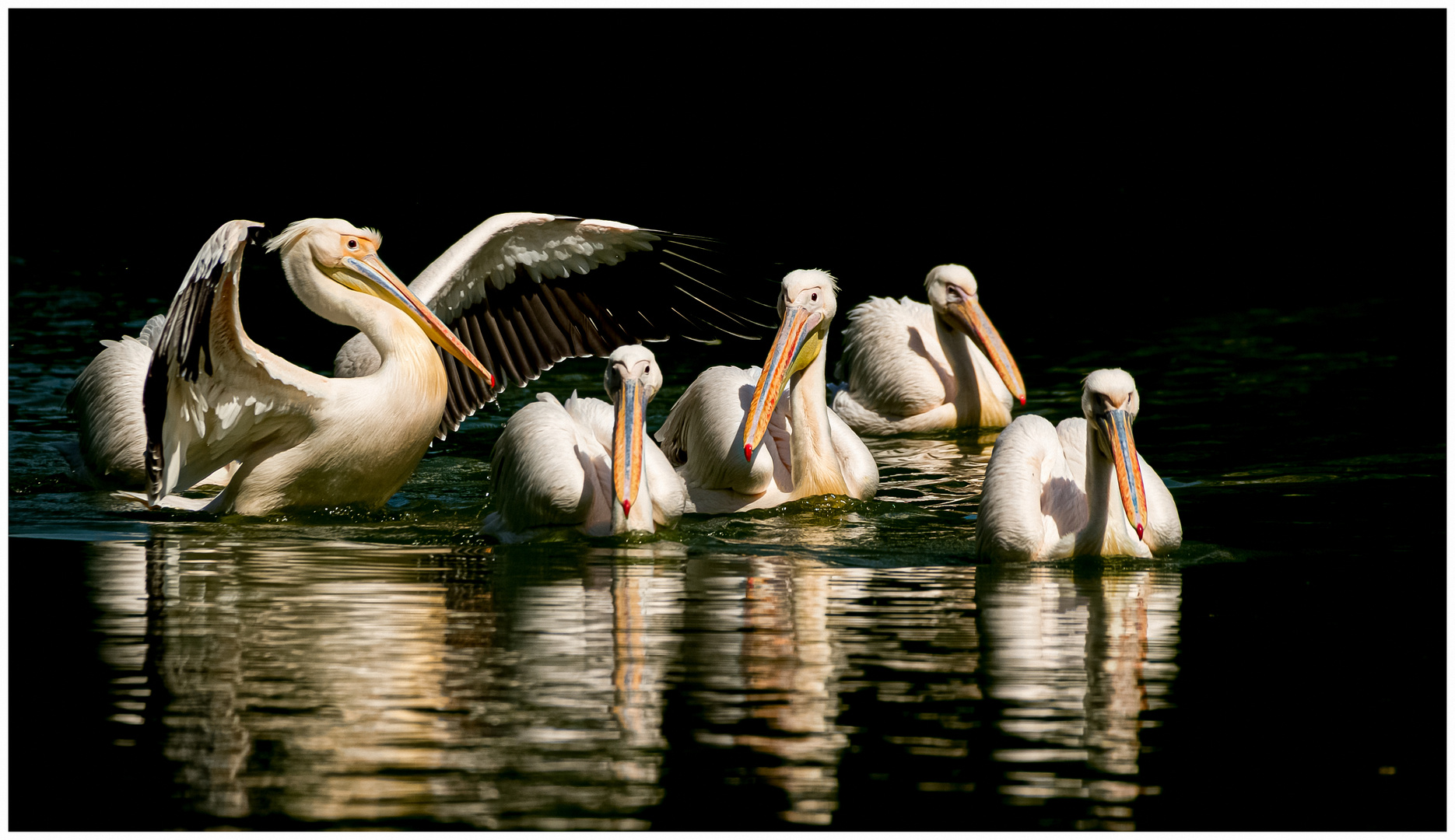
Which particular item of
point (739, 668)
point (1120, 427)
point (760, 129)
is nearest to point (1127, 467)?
point (1120, 427)

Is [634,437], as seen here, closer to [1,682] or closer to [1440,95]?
[1,682]

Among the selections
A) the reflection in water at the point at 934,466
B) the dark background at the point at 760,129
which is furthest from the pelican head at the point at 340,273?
the dark background at the point at 760,129

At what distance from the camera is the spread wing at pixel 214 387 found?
5.77m

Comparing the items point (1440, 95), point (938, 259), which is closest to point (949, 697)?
point (938, 259)

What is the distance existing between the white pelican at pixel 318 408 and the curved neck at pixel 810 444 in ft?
3.63

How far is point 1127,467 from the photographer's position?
529 cm

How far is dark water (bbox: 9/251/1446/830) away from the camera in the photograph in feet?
11.0

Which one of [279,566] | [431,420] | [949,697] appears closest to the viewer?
[949,697]

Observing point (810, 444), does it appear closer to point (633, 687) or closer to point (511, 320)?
point (511, 320)

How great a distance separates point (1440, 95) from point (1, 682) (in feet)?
66.1

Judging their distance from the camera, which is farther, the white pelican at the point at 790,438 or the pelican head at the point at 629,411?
the white pelican at the point at 790,438

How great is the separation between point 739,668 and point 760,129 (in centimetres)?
1885

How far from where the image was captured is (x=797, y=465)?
671 centimetres

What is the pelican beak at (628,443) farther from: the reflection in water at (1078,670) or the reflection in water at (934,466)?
the reflection in water at (934,466)
